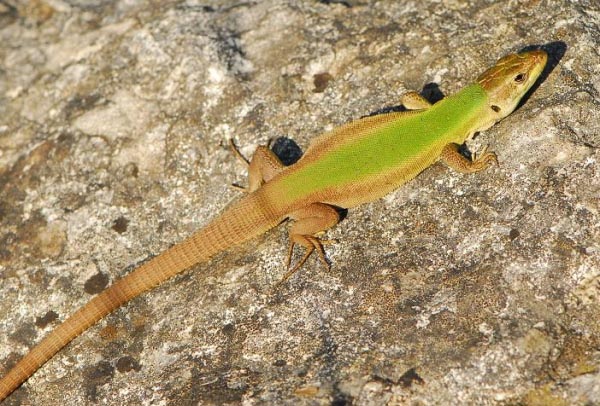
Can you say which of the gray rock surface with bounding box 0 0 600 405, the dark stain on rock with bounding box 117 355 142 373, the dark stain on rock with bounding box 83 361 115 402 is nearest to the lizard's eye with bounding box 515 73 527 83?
the gray rock surface with bounding box 0 0 600 405

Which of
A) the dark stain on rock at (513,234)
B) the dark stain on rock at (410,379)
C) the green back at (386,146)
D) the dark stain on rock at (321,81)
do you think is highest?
the dark stain on rock at (321,81)

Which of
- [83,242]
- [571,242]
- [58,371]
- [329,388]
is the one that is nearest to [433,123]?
[571,242]

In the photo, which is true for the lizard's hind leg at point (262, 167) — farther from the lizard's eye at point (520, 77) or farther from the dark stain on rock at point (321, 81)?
the lizard's eye at point (520, 77)

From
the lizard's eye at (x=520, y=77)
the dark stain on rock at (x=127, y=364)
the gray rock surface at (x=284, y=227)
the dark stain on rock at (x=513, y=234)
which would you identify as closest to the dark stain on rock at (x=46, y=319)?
the gray rock surface at (x=284, y=227)

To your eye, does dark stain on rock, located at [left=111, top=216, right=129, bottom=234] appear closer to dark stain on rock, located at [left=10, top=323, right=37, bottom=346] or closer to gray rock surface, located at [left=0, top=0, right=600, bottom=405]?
gray rock surface, located at [left=0, top=0, right=600, bottom=405]

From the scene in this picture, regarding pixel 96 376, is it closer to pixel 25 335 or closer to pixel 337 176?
pixel 25 335
